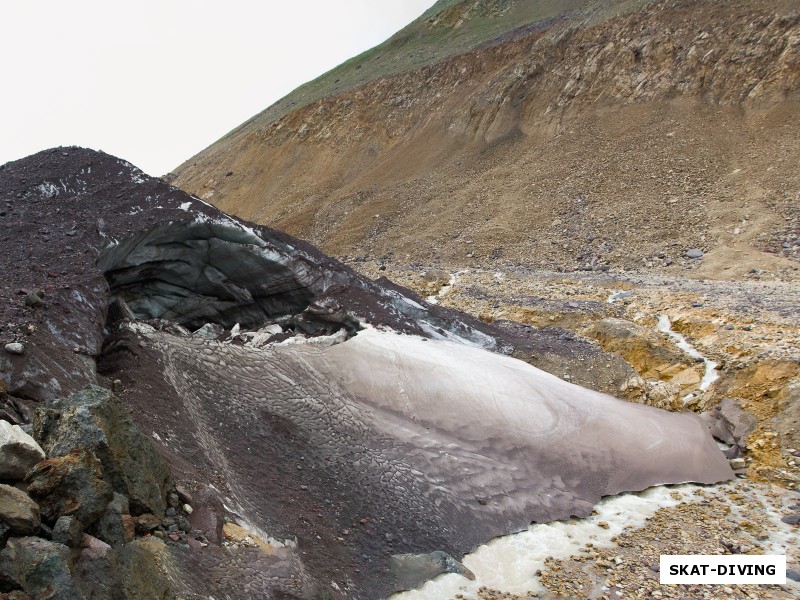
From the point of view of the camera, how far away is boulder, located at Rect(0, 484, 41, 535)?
13.3ft

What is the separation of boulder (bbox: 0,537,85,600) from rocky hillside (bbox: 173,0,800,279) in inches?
799

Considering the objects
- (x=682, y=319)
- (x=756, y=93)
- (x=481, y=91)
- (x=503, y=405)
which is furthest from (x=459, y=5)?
(x=503, y=405)

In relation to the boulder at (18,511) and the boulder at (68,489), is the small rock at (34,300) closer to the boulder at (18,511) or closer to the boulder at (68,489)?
the boulder at (68,489)

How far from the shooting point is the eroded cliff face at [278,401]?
633 centimetres

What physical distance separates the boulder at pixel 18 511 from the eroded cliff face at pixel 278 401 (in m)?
0.18

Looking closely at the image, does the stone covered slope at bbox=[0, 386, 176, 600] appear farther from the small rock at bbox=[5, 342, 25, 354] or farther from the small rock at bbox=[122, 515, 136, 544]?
the small rock at bbox=[5, 342, 25, 354]

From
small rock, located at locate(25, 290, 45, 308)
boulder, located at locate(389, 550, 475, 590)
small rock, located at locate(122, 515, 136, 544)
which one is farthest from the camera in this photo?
small rock, located at locate(25, 290, 45, 308)

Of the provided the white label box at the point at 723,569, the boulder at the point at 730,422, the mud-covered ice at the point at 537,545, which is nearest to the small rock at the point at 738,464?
the boulder at the point at 730,422

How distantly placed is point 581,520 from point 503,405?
2.22 metres

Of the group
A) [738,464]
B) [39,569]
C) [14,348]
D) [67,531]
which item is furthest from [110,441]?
[738,464]

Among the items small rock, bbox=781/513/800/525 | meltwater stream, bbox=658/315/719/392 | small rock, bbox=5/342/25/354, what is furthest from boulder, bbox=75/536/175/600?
meltwater stream, bbox=658/315/719/392

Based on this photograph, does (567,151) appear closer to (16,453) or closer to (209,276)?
(209,276)

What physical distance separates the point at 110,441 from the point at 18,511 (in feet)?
3.90

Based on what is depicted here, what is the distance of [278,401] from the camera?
9242 millimetres
